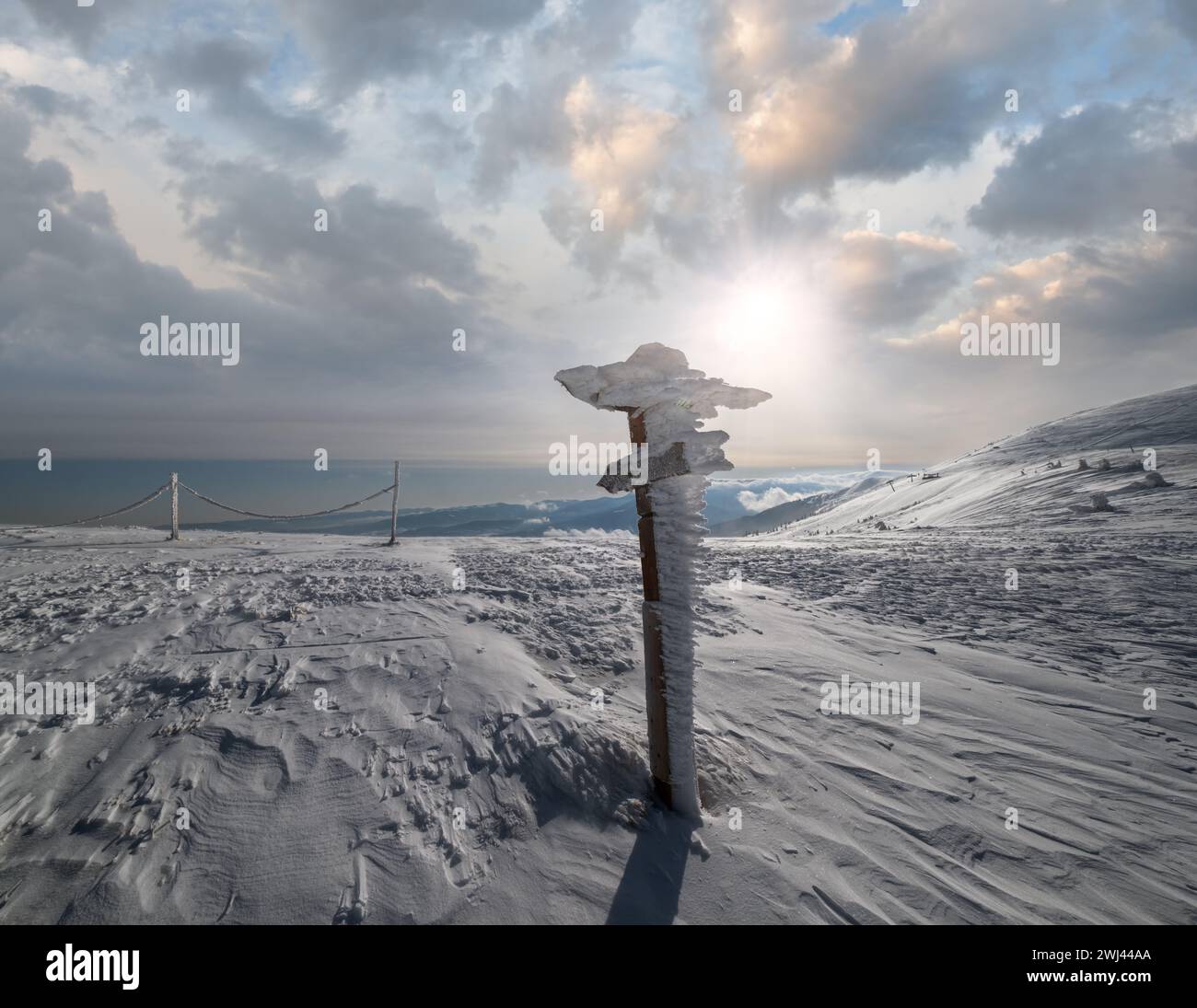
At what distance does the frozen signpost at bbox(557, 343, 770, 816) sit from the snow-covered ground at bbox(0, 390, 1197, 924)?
0.51m

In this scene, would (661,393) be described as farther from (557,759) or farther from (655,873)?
(655,873)

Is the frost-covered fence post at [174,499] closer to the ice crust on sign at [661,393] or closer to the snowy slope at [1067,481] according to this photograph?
the ice crust on sign at [661,393]

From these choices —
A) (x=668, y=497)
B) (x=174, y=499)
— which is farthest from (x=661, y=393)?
(x=174, y=499)

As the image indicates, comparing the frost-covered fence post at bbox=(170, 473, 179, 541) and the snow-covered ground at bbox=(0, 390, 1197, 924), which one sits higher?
the frost-covered fence post at bbox=(170, 473, 179, 541)

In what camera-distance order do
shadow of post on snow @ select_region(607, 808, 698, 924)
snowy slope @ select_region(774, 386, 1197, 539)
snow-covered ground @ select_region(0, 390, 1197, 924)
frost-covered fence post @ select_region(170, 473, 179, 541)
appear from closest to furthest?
shadow of post on snow @ select_region(607, 808, 698, 924), snow-covered ground @ select_region(0, 390, 1197, 924), frost-covered fence post @ select_region(170, 473, 179, 541), snowy slope @ select_region(774, 386, 1197, 539)

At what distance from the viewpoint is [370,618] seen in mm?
6336

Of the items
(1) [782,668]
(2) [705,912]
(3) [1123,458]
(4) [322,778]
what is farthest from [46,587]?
(3) [1123,458]

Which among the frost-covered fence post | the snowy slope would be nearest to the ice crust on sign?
the frost-covered fence post

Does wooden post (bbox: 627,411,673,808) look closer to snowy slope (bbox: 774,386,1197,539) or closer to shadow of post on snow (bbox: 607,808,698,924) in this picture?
shadow of post on snow (bbox: 607,808,698,924)

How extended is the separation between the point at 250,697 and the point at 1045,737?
7.46 metres

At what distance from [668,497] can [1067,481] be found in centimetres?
2692

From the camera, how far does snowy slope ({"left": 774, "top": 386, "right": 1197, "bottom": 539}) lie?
55.3 feet

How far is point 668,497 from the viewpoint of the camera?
345 cm
